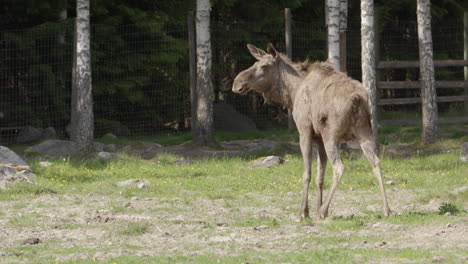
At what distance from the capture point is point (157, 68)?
22281mm

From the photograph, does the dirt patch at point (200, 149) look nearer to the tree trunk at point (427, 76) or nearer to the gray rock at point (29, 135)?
the gray rock at point (29, 135)

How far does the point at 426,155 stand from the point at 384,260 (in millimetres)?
9792

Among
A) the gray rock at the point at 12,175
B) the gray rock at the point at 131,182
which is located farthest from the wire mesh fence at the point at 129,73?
the gray rock at the point at 131,182

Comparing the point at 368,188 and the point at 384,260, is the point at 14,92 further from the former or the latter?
the point at 384,260

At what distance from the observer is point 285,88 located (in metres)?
11.4

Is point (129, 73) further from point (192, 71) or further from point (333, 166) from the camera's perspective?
point (333, 166)

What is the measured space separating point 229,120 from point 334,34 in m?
6.34

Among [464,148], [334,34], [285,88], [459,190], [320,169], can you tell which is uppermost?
[334,34]

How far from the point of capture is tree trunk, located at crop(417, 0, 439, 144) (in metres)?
18.3

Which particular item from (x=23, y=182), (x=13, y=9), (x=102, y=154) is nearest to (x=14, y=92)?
(x=13, y=9)

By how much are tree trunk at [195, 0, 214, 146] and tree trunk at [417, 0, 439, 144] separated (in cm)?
469

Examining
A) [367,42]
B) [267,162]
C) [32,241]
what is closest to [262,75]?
[32,241]

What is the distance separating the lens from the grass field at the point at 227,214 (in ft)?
27.3

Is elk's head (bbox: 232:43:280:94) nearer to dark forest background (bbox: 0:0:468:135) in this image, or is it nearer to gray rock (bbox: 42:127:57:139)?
dark forest background (bbox: 0:0:468:135)
